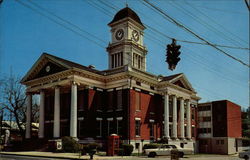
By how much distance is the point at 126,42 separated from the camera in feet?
169

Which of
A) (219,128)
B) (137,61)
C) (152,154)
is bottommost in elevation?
(152,154)

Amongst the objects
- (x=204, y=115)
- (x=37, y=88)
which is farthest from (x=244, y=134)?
(x=37, y=88)

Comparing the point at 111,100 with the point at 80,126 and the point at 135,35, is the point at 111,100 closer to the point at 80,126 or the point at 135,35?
the point at 80,126

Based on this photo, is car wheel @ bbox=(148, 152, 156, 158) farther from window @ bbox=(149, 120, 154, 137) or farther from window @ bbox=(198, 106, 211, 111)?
window @ bbox=(198, 106, 211, 111)

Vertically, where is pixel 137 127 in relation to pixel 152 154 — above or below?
above

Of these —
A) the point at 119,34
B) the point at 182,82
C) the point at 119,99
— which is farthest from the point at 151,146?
the point at 119,34

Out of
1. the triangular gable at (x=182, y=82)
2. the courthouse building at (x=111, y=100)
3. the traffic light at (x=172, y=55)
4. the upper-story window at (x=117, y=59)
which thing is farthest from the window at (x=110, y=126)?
the traffic light at (x=172, y=55)

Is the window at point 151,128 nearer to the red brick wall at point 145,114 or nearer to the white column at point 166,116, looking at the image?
the red brick wall at point 145,114

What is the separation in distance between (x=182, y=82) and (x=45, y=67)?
23144 millimetres

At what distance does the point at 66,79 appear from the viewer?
135 ft

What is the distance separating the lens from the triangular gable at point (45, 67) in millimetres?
42406

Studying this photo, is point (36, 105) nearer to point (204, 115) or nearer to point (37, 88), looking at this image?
point (37, 88)

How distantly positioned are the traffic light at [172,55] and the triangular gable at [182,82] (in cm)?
3070

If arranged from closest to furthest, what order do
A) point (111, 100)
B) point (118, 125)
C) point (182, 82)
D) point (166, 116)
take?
point (118, 125), point (111, 100), point (166, 116), point (182, 82)
